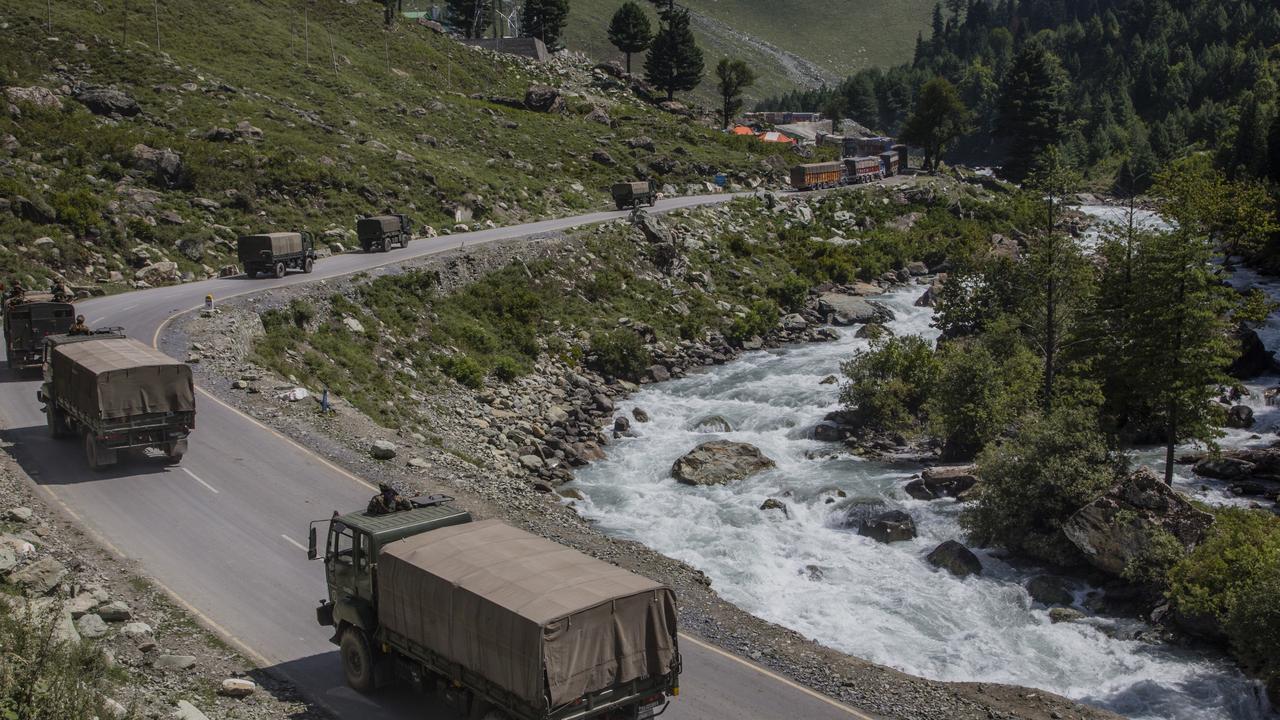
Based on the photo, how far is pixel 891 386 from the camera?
41969mm

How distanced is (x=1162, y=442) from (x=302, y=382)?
1284 inches

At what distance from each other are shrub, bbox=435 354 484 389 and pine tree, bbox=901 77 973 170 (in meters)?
77.8

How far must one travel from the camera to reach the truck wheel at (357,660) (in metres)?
16.3

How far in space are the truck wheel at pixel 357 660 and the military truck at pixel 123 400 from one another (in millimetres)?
11952

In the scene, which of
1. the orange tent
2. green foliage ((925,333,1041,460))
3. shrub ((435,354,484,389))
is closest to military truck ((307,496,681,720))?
green foliage ((925,333,1041,460))

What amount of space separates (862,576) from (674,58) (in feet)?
343

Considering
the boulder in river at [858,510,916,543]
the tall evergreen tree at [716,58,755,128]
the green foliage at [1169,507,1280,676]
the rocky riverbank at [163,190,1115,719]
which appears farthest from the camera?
the tall evergreen tree at [716,58,755,128]

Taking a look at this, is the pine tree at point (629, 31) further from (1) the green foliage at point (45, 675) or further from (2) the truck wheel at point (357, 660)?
(1) the green foliage at point (45, 675)

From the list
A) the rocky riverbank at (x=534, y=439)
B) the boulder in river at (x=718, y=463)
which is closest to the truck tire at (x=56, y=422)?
the rocky riverbank at (x=534, y=439)

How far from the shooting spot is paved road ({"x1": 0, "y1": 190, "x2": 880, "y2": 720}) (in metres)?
17.3

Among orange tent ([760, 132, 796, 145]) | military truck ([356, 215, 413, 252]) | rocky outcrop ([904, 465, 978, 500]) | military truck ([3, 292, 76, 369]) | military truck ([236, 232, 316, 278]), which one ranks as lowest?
rocky outcrop ([904, 465, 978, 500])

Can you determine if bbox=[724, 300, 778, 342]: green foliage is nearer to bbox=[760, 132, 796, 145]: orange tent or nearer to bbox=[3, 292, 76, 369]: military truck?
bbox=[3, 292, 76, 369]: military truck

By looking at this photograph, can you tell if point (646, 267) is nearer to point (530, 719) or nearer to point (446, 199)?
point (446, 199)

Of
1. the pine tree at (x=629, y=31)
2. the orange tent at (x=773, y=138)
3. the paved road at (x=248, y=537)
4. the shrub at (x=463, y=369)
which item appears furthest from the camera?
the pine tree at (x=629, y=31)
